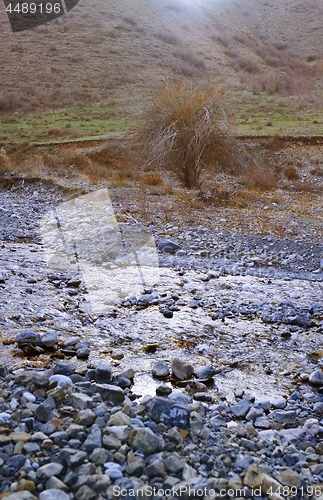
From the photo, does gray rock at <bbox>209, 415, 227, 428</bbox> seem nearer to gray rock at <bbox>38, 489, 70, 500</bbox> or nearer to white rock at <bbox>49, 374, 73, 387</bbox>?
white rock at <bbox>49, 374, 73, 387</bbox>

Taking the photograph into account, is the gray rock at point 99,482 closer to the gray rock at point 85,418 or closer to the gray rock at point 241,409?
the gray rock at point 85,418

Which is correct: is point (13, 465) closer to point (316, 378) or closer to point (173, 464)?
point (173, 464)

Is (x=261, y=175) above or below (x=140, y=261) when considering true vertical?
below

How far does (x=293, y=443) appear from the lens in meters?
2.78

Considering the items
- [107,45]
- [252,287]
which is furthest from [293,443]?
[107,45]

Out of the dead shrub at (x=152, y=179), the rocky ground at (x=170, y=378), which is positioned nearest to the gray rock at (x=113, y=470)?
the rocky ground at (x=170, y=378)

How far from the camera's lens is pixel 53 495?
202 centimetres

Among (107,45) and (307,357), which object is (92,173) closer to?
(307,357)

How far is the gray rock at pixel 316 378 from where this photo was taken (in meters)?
3.71

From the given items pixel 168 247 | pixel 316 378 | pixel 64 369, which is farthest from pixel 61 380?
pixel 168 247

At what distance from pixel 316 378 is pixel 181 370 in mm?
1102

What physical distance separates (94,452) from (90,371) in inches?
46.1

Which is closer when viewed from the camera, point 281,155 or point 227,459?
point 227,459

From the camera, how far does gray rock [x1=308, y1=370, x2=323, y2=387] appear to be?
371cm
